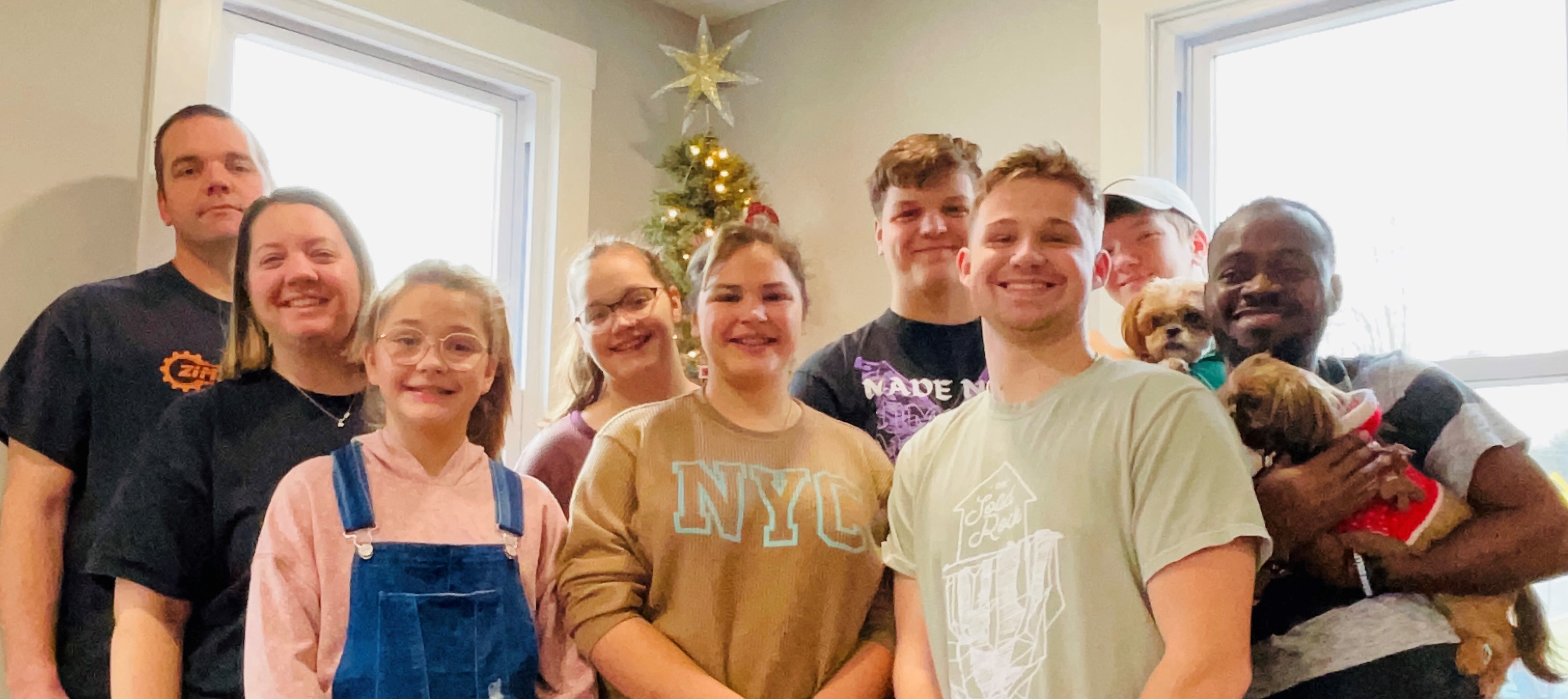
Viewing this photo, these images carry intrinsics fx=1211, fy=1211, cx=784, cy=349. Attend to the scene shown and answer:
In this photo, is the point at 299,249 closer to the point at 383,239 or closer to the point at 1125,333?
the point at 1125,333

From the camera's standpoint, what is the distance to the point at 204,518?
1603 mm

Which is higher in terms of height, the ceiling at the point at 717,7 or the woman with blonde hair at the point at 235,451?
the ceiling at the point at 717,7

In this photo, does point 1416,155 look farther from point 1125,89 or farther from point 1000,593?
point 1000,593

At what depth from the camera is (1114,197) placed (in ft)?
6.51

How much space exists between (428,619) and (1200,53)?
230 centimetres

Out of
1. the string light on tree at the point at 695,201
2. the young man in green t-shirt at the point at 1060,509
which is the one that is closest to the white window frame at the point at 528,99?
the string light on tree at the point at 695,201

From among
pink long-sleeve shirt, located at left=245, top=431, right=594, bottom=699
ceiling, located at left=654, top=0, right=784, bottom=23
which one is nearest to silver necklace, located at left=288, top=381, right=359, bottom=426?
pink long-sleeve shirt, located at left=245, top=431, right=594, bottom=699

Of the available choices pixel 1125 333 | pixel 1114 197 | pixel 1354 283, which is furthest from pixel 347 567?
pixel 1354 283

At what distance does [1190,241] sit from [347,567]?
140 cm

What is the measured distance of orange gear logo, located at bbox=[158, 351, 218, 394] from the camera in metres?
1.94

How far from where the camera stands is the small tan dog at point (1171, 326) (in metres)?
1.54

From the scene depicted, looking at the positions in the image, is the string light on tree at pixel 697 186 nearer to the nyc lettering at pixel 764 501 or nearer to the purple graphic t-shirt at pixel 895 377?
the purple graphic t-shirt at pixel 895 377

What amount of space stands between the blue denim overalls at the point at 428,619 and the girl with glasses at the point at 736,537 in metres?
0.09

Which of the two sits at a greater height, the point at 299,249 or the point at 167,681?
the point at 299,249
